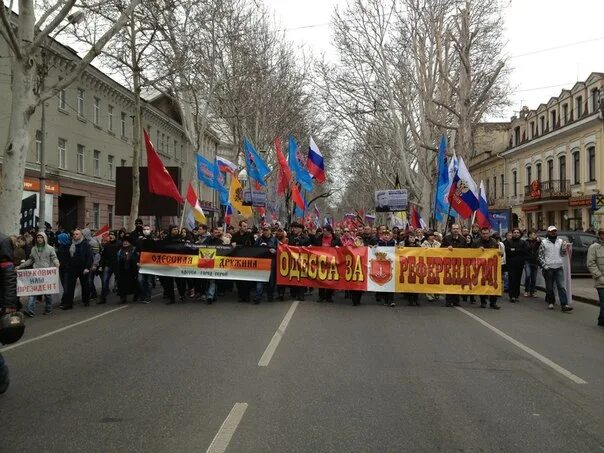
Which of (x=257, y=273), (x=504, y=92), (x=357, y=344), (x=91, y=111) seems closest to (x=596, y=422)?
(x=357, y=344)

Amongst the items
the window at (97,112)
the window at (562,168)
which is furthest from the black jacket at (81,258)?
the window at (562,168)

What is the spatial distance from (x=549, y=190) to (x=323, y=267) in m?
34.3

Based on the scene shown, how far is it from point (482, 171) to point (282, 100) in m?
34.2

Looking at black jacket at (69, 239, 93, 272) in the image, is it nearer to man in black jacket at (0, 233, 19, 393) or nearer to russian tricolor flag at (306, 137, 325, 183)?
man in black jacket at (0, 233, 19, 393)

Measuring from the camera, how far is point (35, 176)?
26484 mm

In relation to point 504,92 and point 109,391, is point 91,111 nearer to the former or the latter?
point 504,92

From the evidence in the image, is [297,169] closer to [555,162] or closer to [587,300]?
[587,300]

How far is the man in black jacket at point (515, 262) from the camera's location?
47.6ft

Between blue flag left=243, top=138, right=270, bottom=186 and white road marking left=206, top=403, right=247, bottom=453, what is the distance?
14629 millimetres

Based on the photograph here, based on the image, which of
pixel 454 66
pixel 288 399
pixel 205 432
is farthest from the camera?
pixel 454 66

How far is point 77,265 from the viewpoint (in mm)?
13109

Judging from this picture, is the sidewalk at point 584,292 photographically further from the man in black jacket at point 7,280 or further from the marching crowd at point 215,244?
the man in black jacket at point 7,280

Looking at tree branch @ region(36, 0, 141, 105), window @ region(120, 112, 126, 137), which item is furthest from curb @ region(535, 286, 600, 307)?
window @ region(120, 112, 126, 137)

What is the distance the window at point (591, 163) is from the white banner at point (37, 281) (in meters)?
35.3
